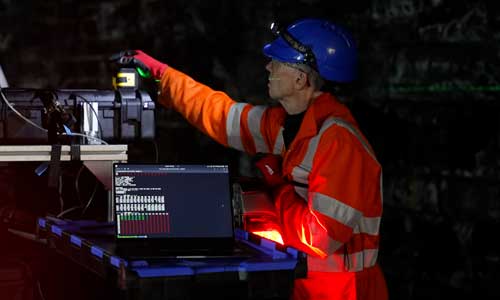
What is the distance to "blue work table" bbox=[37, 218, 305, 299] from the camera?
3.11 meters

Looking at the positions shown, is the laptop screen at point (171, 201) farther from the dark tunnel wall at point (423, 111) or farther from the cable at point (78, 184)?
the dark tunnel wall at point (423, 111)

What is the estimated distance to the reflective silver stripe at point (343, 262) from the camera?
3.97 metres

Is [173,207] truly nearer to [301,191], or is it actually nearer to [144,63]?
[301,191]

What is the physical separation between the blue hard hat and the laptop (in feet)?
2.45

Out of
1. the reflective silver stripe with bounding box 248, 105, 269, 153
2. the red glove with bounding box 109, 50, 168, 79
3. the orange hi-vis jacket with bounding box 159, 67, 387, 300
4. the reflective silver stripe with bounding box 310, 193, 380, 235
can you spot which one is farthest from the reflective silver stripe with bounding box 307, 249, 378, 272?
the red glove with bounding box 109, 50, 168, 79

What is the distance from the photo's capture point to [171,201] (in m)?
3.71

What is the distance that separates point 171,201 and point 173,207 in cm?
3

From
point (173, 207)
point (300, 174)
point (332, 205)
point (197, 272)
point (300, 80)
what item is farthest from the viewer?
point (300, 80)

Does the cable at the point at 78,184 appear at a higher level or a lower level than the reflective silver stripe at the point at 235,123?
lower

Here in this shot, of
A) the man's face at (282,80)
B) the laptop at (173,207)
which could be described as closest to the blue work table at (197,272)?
the laptop at (173,207)

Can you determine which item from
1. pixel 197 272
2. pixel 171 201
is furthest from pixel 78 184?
pixel 197 272

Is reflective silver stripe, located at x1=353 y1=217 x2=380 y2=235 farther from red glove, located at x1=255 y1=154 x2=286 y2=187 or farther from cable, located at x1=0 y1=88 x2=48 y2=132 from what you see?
cable, located at x1=0 y1=88 x2=48 y2=132

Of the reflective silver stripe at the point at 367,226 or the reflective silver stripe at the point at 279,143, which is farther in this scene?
the reflective silver stripe at the point at 279,143

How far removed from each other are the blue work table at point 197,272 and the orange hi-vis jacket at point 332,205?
0.37 metres
